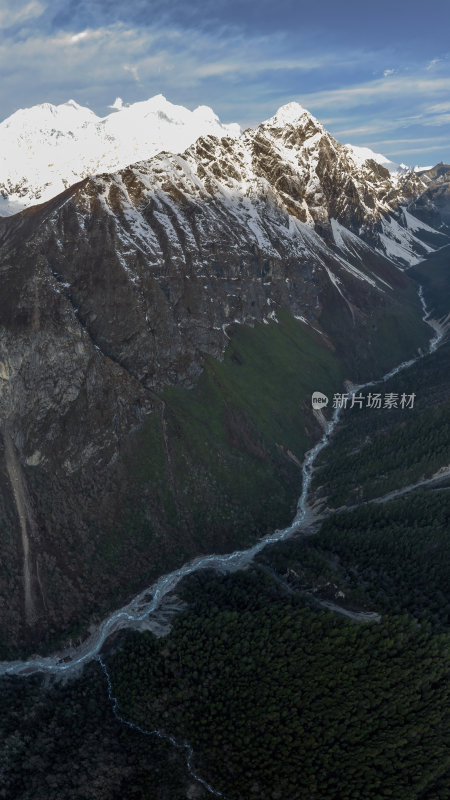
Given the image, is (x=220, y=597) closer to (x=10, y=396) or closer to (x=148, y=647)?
(x=148, y=647)

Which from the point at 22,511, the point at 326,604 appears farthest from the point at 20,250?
the point at 326,604

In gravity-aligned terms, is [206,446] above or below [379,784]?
above

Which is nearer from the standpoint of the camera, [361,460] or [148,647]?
[148,647]

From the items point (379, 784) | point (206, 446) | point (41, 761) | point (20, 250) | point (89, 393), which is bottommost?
point (379, 784)

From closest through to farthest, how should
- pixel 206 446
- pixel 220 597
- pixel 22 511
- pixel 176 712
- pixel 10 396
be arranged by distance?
pixel 176 712, pixel 220 597, pixel 22 511, pixel 10 396, pixel 206 446

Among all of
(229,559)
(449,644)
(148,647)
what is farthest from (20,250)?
(449,644)

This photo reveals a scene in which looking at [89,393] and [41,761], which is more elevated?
[89,393]

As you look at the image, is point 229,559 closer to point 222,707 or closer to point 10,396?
point 222,707

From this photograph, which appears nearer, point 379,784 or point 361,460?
point 379,784

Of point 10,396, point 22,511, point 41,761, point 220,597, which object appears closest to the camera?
point 41,761
